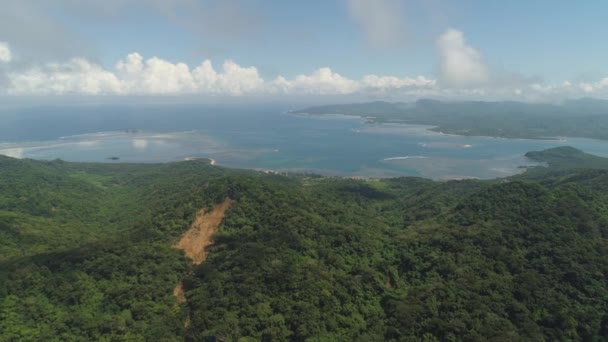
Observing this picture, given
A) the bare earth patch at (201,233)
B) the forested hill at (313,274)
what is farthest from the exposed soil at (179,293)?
the bare earth patch at (201,233)

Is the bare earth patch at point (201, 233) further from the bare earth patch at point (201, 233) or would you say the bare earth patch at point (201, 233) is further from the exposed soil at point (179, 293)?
the exposed soil at point (179, 293)

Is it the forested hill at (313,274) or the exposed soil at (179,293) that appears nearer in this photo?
the forested hill at (313,274)

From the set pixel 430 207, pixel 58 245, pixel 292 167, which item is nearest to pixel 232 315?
pixel 58 245

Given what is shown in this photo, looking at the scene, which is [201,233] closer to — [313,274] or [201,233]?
[201,233]

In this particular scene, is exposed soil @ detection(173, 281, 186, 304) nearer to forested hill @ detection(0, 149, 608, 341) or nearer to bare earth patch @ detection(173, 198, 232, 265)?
forested hill @ detection(0, 149, 608, 341)

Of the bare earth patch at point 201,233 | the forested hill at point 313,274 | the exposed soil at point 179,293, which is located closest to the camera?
the forested hill at point 313,274

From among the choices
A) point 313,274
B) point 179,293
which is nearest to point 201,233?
point 179,293

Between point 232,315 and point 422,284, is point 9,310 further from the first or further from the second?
point 422,284
